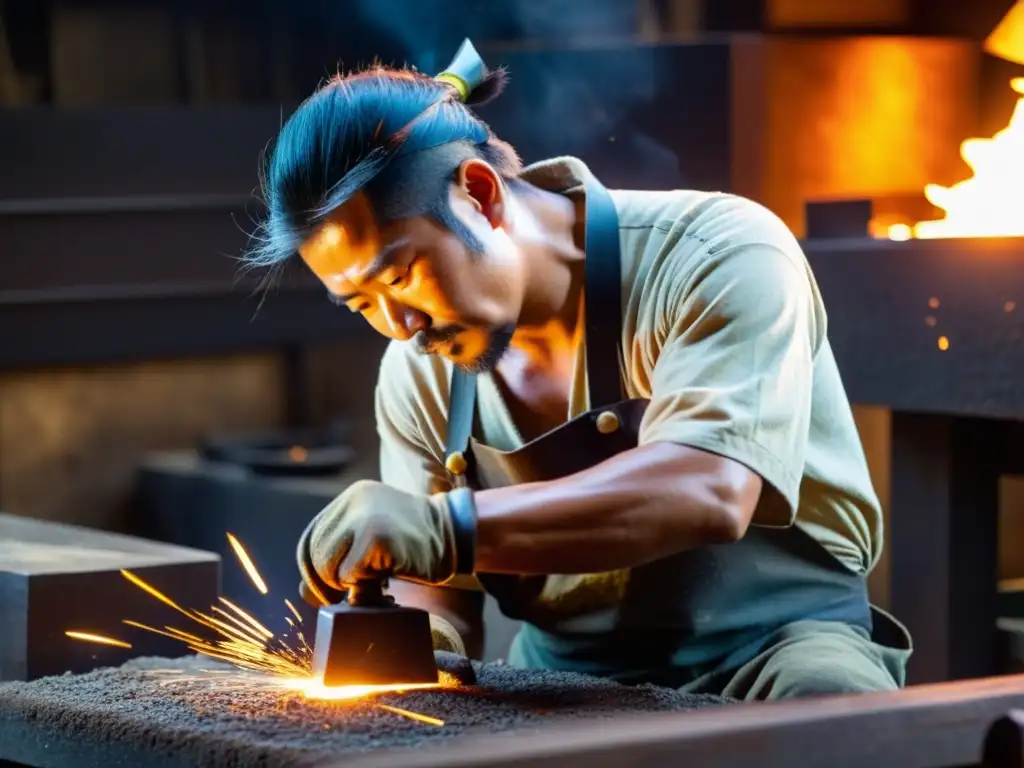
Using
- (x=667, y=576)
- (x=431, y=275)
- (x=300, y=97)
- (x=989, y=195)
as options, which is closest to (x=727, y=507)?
(x=667, y=576)

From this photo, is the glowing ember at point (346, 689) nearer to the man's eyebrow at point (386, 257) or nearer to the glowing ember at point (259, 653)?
the glowing ember at point (259, 653)

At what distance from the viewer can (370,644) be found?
227 cm

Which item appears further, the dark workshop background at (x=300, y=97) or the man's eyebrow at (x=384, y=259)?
the dark workshop background at (x=300, y=97)

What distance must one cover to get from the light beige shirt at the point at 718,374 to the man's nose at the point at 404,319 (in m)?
0.28

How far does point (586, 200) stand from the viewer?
8.80 feet

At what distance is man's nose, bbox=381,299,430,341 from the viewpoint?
2.51 meters

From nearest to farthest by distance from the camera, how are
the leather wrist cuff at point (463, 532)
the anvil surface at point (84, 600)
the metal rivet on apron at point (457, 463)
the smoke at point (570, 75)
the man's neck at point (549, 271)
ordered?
the leather wrist cuff at point (463, 532) → the man's neck at point (549, 271) → the metal rivet on apron at point (457, 463) → the anvil surface at point (84, 600) → the smoke at point (570, 75)

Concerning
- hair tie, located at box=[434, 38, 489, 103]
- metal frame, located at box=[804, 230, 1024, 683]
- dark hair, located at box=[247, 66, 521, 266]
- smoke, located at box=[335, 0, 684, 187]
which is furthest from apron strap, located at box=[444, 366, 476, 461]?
smoke, located at box=[335, 0, 684, 187]

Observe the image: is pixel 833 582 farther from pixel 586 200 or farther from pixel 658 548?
pixel 586 200

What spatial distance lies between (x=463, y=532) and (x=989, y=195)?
252 centimetres

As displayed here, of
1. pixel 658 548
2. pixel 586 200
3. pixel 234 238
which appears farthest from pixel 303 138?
pixel 234 238

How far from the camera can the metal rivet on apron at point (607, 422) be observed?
102 inches

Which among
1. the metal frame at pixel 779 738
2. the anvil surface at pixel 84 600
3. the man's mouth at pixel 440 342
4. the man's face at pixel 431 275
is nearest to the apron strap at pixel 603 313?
the man's face at pixel 431 275

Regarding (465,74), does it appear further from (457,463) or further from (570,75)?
(570,75)
